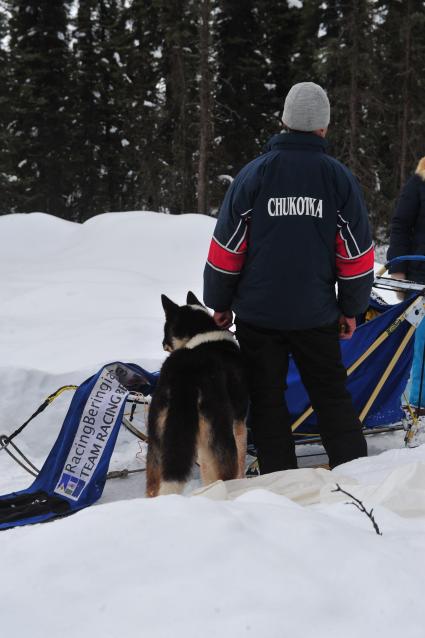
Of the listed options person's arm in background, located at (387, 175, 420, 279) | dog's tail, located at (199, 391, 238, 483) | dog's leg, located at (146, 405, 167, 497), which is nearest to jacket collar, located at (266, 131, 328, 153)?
dog's tail, located at (199, 391, 238, 483)

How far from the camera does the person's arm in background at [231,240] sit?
97.9 inches

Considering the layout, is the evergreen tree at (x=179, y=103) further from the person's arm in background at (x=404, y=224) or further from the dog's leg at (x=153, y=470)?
the dog's leg at (x=153, y=470)

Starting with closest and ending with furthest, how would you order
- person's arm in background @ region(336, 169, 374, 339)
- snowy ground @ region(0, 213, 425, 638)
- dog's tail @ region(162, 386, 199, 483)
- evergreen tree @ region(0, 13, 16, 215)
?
snowy ground @ region(0, 213, 425, 638) → dog's tail @ region(162, 386, 199, 483) → person's arm in background @ region(336, 169, 374, 339) → evergreen tree @ region(0, 13, 16, 215)

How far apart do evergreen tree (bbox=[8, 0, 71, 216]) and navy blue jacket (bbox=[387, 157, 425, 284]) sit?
19384 mm

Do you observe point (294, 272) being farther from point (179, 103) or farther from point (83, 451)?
point (179, 103)

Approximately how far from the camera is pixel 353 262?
253cm

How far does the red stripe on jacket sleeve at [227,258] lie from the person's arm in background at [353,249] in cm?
41

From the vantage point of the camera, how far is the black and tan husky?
2.39 m

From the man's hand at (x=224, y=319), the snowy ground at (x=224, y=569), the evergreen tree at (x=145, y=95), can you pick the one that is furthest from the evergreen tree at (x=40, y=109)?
the snowy ground at (x=224, y=569)

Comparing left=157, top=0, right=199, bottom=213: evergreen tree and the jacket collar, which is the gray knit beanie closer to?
the jacket collar

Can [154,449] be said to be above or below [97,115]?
below

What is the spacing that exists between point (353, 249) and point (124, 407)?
124 cm

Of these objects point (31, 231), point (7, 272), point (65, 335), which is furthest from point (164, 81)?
point (65, 335)

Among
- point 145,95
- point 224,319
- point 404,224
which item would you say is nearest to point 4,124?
point 145,95
